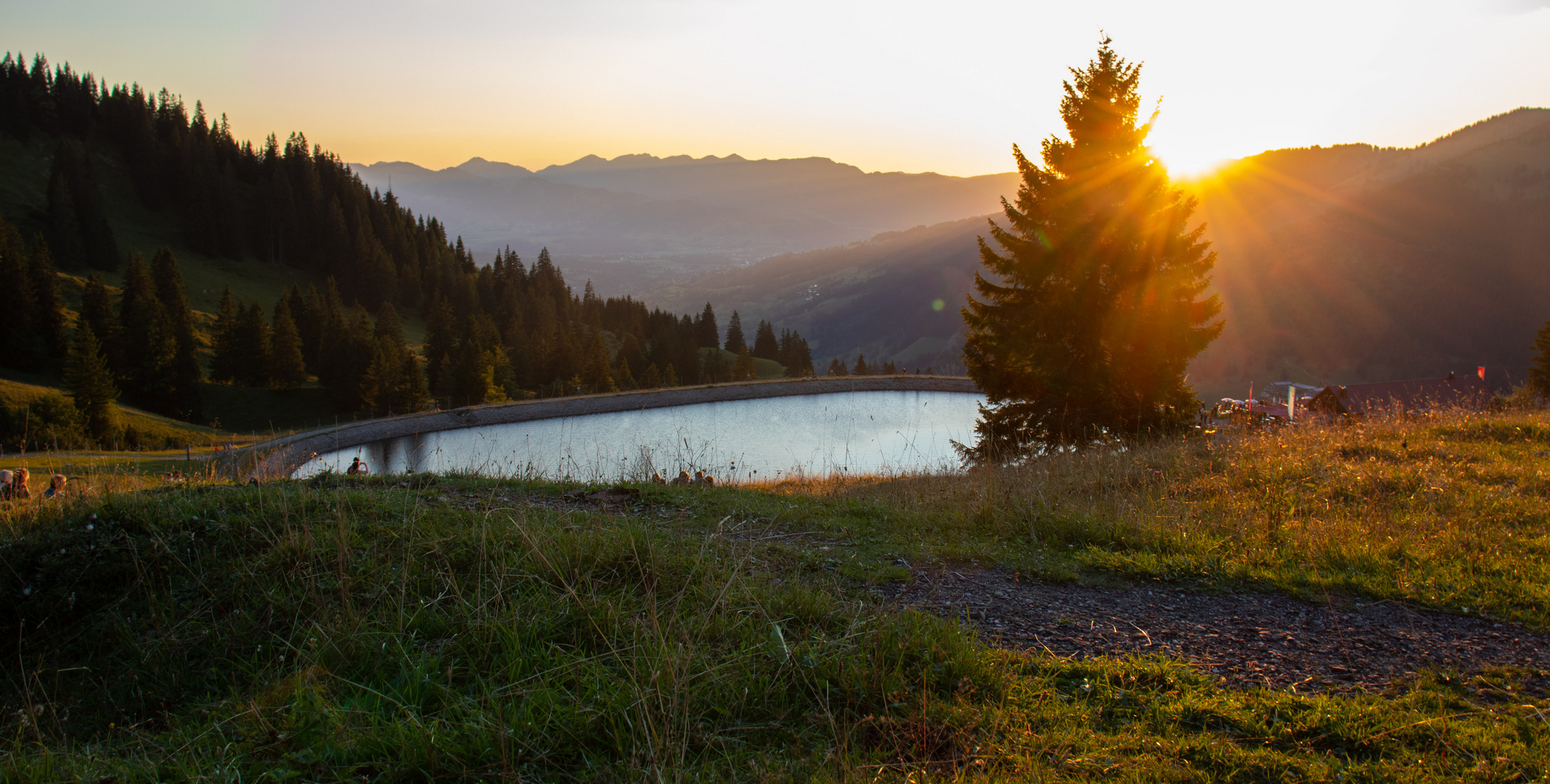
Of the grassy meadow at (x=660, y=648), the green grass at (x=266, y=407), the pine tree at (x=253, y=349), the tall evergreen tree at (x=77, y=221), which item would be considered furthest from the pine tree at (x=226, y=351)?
the grassy meadow at (x=660, y=648)

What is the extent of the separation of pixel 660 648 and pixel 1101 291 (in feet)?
48.8

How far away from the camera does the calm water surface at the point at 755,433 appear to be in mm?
28609

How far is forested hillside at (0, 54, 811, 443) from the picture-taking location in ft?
161

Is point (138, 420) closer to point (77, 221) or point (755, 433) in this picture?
point (755, 433)

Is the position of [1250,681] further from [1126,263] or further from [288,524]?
[1126,263]

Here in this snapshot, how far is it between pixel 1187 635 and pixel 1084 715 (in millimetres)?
1572

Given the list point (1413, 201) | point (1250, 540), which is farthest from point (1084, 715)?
point (1413, 201)

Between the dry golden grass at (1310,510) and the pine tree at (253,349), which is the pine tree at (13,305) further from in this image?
the dry golden grass at (1310,510)

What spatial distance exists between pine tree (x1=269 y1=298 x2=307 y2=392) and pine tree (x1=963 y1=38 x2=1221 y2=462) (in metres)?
59.4

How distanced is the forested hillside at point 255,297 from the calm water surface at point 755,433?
13.1 meters

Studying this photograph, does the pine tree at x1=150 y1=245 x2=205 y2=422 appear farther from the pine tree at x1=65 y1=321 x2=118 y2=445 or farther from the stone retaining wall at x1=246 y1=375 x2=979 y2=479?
the pine tree at x1=65 y1=321 x2=118 y2=445

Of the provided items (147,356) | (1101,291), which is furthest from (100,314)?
(1101,291)

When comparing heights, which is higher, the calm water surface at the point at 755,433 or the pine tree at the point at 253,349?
the pine tree at the point at 253,349

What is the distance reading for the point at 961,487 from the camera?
30.1 feet
